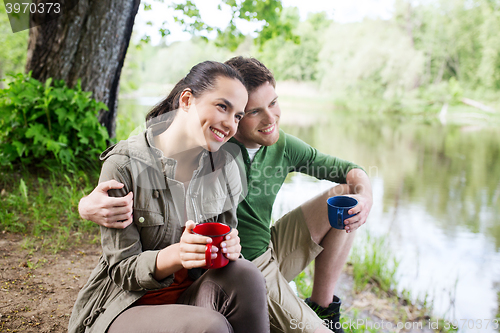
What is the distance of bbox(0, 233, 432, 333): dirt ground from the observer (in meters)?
1.59

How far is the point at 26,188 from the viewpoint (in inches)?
108

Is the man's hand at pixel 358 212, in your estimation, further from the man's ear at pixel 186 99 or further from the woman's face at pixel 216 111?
the man's ear at pixel 186 99

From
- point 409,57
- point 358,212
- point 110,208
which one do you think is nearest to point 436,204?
point 358,212

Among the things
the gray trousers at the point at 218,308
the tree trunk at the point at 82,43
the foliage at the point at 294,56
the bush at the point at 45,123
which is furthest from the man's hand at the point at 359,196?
the foliage at the point at 294,56

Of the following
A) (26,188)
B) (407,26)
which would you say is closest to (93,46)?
(26,188)

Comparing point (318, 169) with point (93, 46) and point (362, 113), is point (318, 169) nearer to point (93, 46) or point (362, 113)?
point (93, 46)

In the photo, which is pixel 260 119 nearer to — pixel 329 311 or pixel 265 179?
pixel 265 179

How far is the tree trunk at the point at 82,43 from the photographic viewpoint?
300 centimetres

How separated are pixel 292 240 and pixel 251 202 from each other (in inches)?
15.5


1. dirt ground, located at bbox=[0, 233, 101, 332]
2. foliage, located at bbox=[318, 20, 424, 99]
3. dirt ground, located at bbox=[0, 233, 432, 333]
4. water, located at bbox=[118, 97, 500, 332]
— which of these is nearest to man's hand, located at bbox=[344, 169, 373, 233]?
dirt ground, located at bbox=[0, 233, 432, 333]

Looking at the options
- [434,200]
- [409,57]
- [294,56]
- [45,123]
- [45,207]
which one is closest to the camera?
[45,207]

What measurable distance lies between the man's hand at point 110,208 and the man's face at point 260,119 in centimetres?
71

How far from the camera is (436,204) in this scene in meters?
5.87

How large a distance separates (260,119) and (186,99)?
0.44 meters
